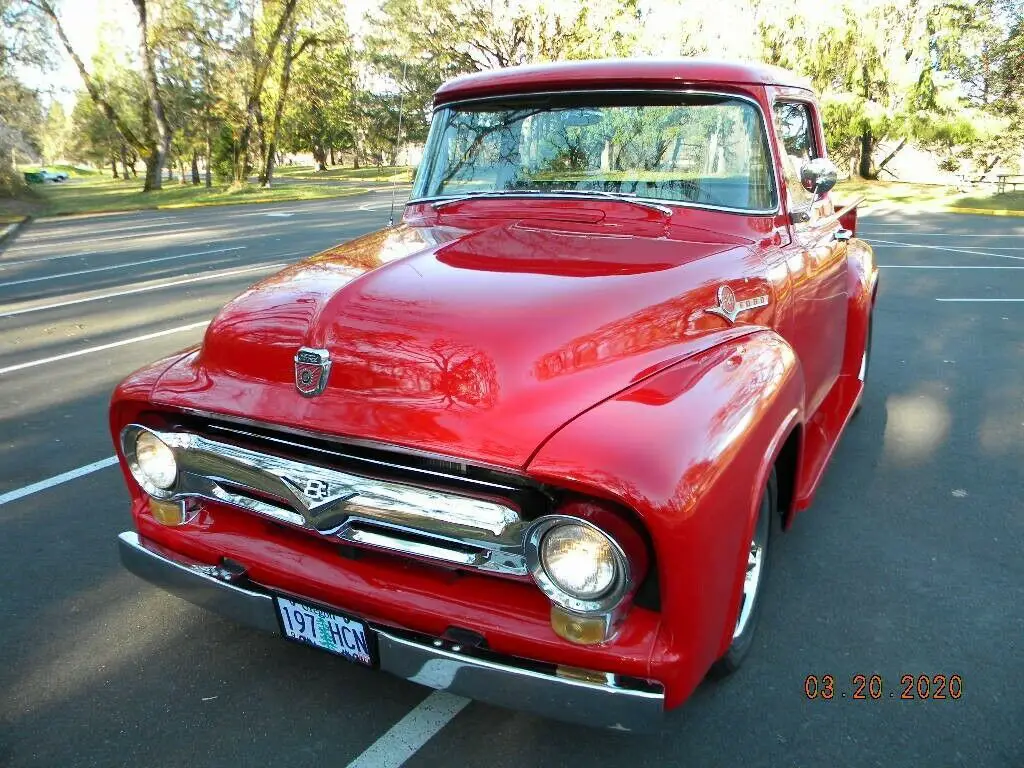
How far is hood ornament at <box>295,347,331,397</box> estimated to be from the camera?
2.29m

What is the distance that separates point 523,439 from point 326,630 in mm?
821

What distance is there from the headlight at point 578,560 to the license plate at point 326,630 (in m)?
0.58

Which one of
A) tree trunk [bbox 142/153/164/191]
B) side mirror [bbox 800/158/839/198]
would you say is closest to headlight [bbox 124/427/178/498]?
side mirror [bbox 800/158/839/198]

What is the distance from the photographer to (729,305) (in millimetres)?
2762

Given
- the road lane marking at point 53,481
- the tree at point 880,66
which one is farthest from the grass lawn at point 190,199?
the road lane marking at point 53,481

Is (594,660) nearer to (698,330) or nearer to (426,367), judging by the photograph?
(426,367)

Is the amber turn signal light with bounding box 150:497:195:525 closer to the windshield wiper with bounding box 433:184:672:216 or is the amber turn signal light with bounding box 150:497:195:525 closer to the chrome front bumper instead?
the chrome front bumper

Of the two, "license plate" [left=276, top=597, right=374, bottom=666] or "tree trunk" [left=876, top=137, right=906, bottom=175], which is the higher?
"tree trunk" [left=876, top=137, right=906, bottom=175]

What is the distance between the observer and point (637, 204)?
3.30m

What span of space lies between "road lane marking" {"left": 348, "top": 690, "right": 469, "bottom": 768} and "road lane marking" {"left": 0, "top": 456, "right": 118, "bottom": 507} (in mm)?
2797

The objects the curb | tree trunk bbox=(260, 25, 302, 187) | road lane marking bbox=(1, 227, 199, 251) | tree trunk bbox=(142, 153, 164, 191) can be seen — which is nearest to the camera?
road lane marking bbox=(1, 227, 199, 251)

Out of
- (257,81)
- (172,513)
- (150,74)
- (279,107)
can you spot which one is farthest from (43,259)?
(279,107)

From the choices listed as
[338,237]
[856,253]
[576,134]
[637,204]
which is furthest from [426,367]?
[338,237]

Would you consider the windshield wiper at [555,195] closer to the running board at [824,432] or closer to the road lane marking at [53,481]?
the running board at [824,432]
